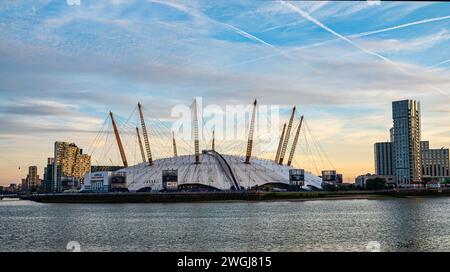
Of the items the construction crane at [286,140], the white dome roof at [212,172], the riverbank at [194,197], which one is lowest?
the riverbank at [194,197]

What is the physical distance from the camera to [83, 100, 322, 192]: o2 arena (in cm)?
15600

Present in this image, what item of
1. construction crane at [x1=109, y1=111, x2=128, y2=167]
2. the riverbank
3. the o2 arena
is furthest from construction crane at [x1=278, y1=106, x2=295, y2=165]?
construction crane at [x1=109, y1=111, x2=128, y2=167]

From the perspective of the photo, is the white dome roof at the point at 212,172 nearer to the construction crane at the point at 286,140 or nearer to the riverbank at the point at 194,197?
the construction crane at the point at 286,140

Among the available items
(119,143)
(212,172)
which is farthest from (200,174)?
(119,143)

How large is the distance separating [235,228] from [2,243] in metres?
20.2

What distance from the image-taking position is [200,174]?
158m

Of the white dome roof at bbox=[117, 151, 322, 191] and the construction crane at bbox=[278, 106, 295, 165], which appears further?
the construction crane at bbox=[278, 106, 295, 165]

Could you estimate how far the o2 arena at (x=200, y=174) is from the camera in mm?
156000

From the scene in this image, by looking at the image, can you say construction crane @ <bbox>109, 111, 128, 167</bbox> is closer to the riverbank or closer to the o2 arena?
the o2 arena

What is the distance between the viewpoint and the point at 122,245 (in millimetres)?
40344

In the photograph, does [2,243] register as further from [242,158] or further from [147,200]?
[242,158]

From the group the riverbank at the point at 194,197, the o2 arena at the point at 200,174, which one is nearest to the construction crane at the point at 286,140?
the o2 arena at the point at 200,174

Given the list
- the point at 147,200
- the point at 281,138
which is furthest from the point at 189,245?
the point at 281,138

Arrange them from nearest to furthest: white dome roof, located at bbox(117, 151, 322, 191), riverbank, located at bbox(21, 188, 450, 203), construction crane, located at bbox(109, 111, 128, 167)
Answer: riverbank, located at bbox(21, 188, 450, 203)
white dome roof, located at bbox(117, 151, 322, 191)
construction crane, located at bbox(109, 111, 128, 167)
